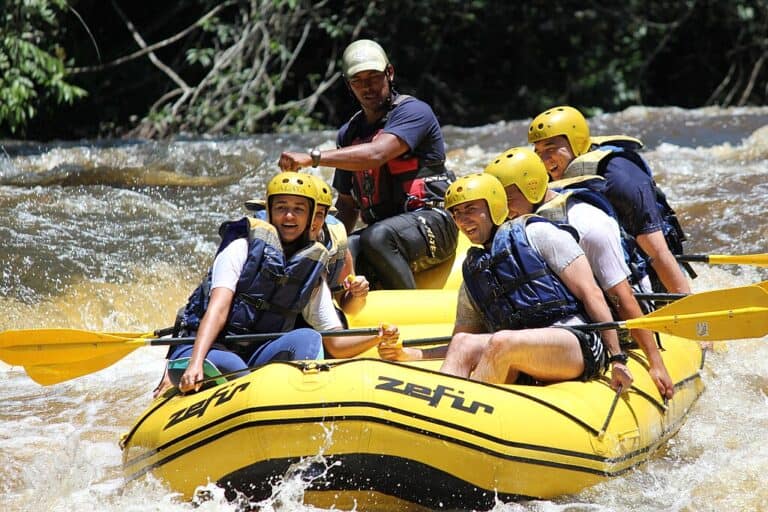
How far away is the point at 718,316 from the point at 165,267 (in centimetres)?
409

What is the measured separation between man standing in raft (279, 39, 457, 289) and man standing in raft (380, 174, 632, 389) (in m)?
1.20

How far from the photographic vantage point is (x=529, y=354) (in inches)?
166

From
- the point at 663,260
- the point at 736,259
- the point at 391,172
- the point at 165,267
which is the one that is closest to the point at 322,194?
the point at 391,172

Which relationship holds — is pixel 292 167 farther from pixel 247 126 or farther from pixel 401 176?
pixel 247 126

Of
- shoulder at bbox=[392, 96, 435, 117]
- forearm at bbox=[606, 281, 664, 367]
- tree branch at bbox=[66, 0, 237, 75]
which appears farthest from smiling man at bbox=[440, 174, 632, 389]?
tree branch at bbox=[66, 0, 237, 75]

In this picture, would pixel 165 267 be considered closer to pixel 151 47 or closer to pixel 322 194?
pixel 322 194

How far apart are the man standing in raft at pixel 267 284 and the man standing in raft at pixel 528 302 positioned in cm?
48

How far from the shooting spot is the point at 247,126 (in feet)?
40.7

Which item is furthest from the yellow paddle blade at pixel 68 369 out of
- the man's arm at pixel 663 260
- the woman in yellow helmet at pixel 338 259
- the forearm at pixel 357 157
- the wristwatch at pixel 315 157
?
the man's arm at pixel 663 260

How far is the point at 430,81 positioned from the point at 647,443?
1004 centimetres

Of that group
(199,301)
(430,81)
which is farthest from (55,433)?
(430,81)

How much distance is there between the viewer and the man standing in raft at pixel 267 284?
442cm

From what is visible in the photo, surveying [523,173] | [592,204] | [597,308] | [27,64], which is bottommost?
[597,308]

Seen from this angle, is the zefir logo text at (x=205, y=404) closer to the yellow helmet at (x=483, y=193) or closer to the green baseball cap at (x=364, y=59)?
the yellow helmet at (x=483, y=193)
